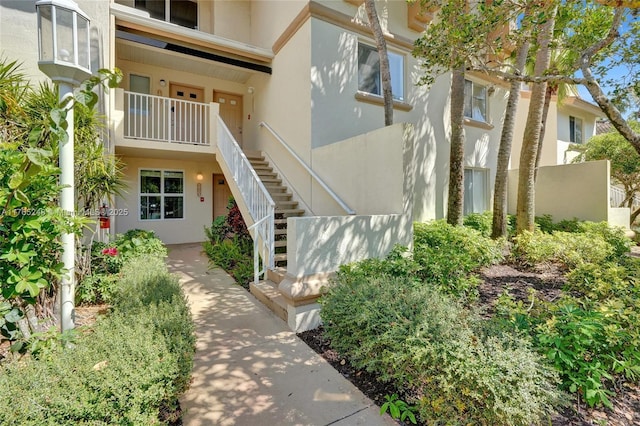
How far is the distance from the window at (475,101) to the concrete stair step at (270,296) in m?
9.38

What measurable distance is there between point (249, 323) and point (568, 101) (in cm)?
1923

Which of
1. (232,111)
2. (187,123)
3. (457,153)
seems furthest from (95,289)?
(232,111)

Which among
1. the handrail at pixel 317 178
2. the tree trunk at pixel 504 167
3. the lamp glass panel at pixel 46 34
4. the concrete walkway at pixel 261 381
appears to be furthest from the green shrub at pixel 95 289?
the tree trunk at pixel 504 167

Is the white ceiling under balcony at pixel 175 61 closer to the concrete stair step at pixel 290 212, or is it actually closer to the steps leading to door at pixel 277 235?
the steps leading to door at pixel 277 235

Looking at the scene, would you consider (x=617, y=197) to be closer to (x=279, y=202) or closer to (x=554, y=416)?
(x=279, y=202)

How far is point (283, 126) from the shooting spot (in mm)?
8312

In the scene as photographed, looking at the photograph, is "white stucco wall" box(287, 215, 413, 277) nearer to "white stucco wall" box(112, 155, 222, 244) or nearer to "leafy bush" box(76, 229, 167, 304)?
"leafy bush" box(76, 229, 167, 304)

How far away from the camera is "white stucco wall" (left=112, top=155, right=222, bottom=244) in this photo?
904 cm

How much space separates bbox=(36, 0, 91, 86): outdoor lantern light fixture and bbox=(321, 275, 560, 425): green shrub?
3204 millimetres

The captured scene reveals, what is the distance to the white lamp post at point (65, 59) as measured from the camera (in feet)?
7.25

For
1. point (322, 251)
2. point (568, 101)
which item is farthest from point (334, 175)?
point (568, 101)

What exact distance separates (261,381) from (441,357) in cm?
177

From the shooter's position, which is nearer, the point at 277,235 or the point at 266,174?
the point at 277,235

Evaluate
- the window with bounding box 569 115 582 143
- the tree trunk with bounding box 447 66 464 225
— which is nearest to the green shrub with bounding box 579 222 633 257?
the tree trunk with bounding box 447 66 464 225
